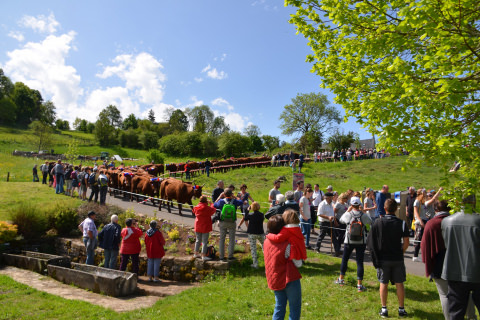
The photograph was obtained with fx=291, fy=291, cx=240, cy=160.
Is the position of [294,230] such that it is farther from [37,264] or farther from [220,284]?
[37,264]

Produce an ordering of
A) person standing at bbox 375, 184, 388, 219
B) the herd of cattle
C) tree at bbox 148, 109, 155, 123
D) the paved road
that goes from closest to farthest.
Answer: the paved road → person standing at bbox 375, 184, 388, 219 → the herd of cattle → tree at bbox 148, 109, 155, 123

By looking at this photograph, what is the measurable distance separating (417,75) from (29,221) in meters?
14.4

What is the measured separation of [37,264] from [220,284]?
645cm

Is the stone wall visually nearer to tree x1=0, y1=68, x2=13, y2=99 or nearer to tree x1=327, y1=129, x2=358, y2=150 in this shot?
tree x1=327, y1=129, x2=358, y2=150

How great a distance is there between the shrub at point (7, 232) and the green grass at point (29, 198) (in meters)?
1.68

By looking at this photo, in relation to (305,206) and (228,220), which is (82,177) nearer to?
(228,220)

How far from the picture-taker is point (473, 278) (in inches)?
144

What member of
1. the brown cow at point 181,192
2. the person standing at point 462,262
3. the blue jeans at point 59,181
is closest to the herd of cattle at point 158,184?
the brown cow at point 181,192

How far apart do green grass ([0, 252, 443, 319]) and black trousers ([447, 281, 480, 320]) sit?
1.31 m

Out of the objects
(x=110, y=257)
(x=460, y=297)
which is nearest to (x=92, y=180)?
(x=110, y=257)

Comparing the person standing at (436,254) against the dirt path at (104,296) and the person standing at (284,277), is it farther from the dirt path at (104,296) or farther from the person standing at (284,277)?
the dirt path at (104,296)

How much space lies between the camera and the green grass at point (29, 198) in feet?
44.6

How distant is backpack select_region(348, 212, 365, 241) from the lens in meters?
6.00

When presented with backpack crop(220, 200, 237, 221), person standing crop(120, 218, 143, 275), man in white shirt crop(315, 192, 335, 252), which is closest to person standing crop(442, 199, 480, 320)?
man in white shirt crop(315, 192, 335, 252)
